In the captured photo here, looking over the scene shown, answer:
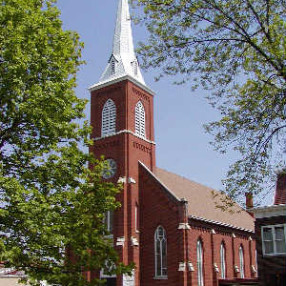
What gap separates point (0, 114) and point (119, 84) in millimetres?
22114

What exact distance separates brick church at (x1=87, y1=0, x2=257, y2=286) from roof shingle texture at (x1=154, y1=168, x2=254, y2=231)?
0.13 metres

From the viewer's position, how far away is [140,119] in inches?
1398

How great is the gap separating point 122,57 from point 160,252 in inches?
685

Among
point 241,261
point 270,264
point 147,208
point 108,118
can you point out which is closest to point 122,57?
point 108,118

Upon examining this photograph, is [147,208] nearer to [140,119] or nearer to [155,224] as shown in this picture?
[155,224]

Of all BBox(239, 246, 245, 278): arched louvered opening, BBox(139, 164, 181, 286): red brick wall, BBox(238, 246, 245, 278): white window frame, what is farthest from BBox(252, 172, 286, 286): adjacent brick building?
BBox(239, 246, 245, 278): arched louvered opening

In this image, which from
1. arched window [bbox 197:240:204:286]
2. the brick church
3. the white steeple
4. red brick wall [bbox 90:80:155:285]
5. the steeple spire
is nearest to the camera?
the brick church

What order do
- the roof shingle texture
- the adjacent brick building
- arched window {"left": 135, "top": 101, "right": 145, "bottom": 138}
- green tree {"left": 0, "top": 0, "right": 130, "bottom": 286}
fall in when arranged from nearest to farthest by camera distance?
1. green tree {"left": 0, "top": 0, "right": 130, "bottom": 286}
2. the adjacent brick building
3. arched window {"left": 135, "top": 101, "right": 145, "bottom": 138}
4. the roof shingle texture

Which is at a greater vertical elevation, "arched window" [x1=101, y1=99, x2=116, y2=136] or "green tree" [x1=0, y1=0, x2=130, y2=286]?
"arched window" [x1=101, y1=99, x2=116, y2=136]

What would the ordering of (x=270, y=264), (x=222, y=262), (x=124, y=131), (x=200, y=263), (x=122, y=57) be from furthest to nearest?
(x=122, y=57)
(x=222, y=262)
(x=124, y=131)
(x=200, y=263)
(x=270, y=264)

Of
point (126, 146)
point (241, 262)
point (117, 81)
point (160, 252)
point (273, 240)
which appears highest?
point (117, 81)

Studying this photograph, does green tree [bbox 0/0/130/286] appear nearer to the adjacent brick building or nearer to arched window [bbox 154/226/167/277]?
the adjacent brick building

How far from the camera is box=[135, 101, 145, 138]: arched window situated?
34.8m

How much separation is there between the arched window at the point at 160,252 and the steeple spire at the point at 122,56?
42.3ft
